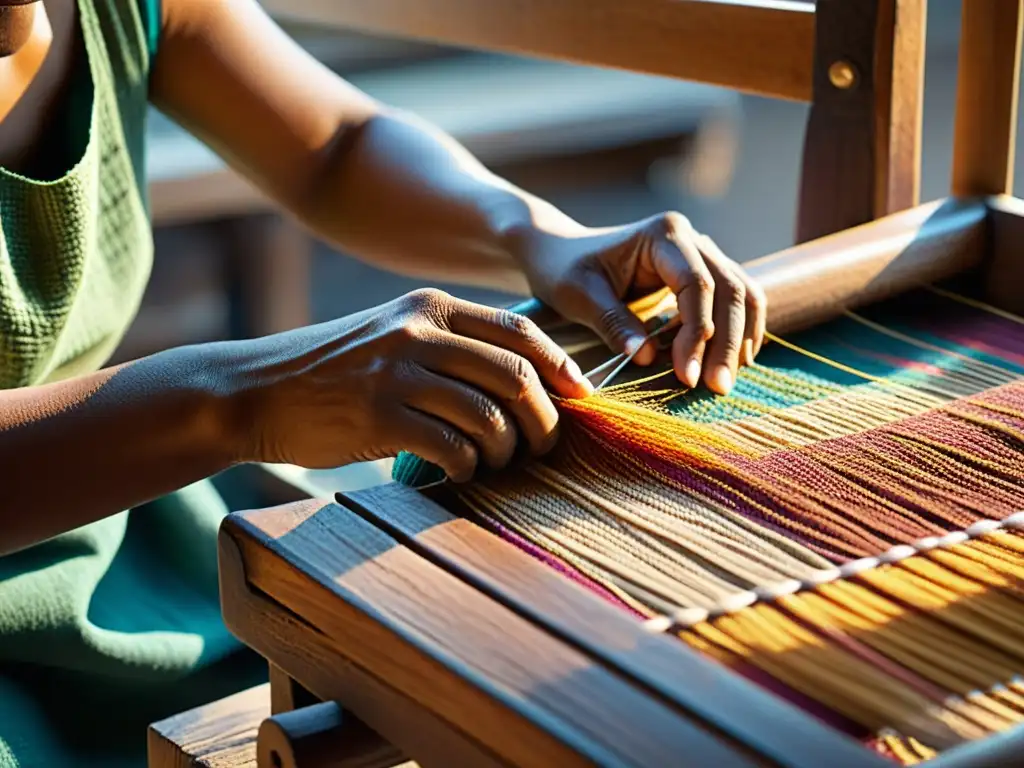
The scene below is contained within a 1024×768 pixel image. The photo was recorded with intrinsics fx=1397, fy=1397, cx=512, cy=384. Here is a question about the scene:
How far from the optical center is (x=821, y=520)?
771 mm

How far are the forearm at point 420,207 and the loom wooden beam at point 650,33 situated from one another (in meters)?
0.22

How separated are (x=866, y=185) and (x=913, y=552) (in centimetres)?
59

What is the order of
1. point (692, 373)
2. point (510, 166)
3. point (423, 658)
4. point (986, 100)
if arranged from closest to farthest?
point (423, 658) < point (692, 373) < point (986, 100) < point (510, 166)

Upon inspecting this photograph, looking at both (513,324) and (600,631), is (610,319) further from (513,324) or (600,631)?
(600,631)

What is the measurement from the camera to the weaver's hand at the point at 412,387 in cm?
78

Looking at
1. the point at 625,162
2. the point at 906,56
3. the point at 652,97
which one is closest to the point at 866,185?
the point at 906,56

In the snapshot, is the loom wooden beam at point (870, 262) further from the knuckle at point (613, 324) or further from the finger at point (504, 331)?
the finger at point (504, 331)

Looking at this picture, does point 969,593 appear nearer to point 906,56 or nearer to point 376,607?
point 376,607

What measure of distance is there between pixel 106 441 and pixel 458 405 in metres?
0.21

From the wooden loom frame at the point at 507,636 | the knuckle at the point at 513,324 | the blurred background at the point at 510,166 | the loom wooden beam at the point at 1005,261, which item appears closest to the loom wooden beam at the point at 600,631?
the wooden loom frame at the point at 507,636

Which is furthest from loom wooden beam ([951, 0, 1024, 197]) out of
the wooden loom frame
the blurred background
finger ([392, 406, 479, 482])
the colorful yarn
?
the blurred background

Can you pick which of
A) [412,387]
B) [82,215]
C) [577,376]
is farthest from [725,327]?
[82,215]

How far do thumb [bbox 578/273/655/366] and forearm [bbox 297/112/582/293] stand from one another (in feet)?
0.48

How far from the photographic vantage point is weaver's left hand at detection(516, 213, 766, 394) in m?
0.96
